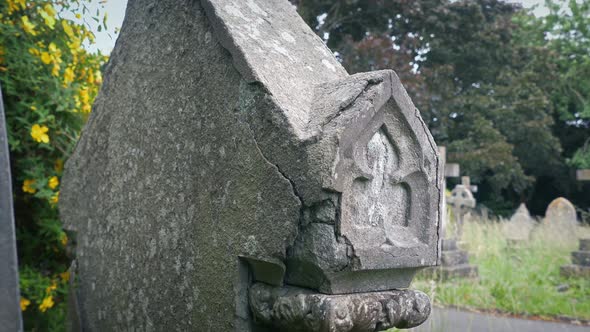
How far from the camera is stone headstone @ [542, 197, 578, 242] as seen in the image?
914cm

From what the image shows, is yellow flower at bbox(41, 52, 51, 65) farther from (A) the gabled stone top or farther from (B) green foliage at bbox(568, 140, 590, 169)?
(B) green foliage at bbox(568, 140, 590, 169)

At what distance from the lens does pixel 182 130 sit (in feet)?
5.65

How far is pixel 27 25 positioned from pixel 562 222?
9.93 m

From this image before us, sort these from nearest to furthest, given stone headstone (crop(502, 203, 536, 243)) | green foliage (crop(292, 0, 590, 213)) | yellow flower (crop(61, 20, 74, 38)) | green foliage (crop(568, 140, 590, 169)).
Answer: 1. yellow flower (crop(61, 20, 74, 38))
2. stone headstone (crop(502, 203, 536, 243))
3. green foliage (crop(292, 0, 590, 213))
4. green foliage (crop(568, 140, 590, 169))

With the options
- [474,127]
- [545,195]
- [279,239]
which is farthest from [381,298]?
[545,195]

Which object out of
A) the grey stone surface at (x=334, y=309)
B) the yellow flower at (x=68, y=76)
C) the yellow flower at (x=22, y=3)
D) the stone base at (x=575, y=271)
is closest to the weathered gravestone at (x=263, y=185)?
the grey stone surface at (x=334, y=309)

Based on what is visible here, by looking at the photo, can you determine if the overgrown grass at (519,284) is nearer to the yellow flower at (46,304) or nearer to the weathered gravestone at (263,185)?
the yellow flower at (46,304)

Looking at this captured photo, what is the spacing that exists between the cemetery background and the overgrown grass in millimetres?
24

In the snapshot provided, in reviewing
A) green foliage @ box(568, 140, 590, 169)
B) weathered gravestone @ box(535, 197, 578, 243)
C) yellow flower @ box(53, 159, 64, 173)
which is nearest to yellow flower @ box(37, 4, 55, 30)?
yellow flower @ box(53, 159, 64, 173)

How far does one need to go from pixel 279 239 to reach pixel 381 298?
30cm

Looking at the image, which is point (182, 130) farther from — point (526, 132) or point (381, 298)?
point (526, 132)

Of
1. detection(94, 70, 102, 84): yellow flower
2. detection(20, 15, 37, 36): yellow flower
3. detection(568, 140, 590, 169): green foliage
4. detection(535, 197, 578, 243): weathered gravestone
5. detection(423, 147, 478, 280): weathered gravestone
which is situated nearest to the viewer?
detection(20, 15, 37, 36): yellow flower

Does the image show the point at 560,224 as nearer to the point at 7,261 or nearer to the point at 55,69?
the point at 55,69

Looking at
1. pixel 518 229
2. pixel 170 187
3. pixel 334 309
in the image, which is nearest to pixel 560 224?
pixel 518 229
